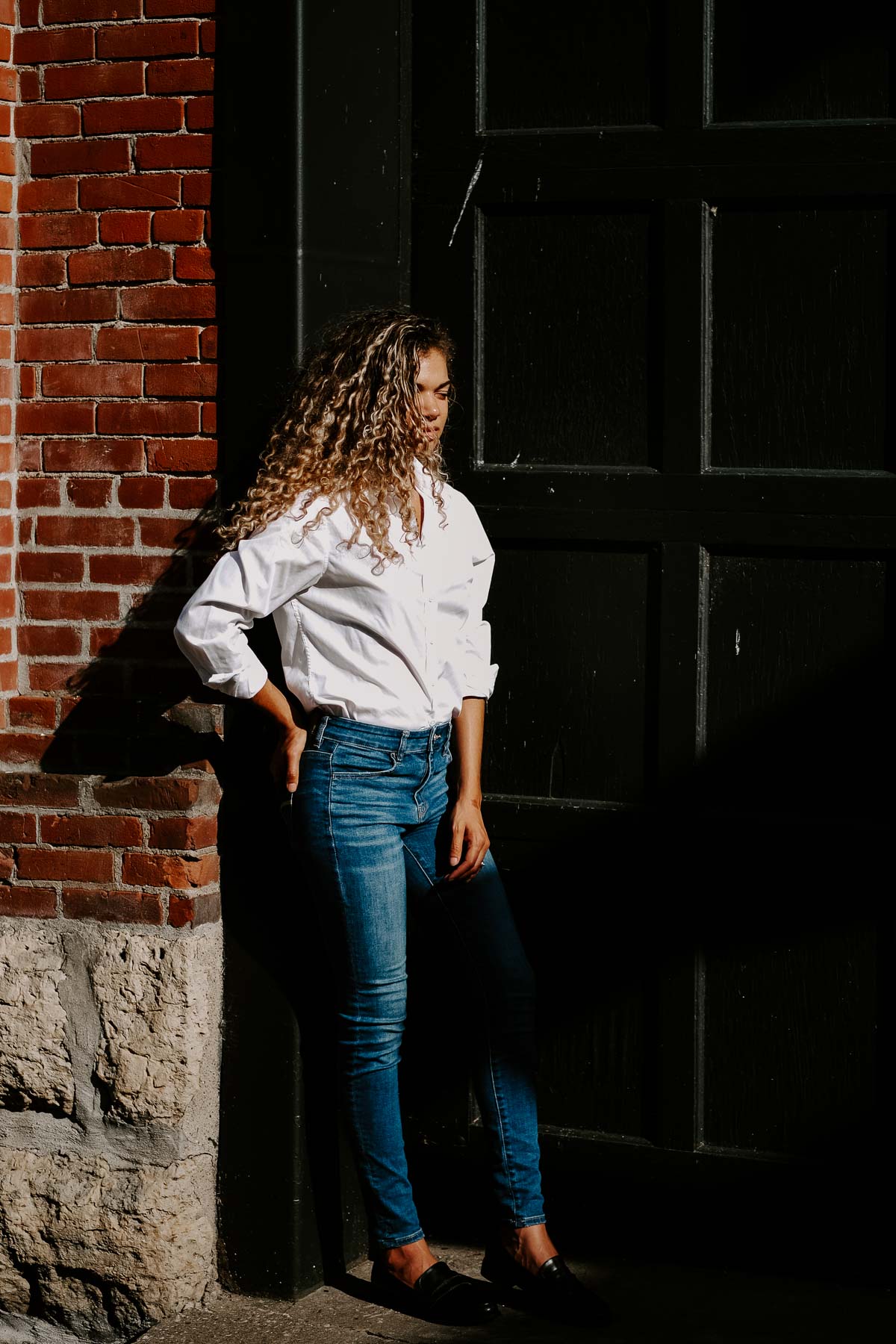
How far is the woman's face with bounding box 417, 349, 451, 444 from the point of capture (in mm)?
3152

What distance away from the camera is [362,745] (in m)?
3.10

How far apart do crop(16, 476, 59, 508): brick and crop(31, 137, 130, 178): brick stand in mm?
675

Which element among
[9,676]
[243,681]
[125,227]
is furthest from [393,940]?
[125,227]

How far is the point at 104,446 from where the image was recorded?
11.4ft

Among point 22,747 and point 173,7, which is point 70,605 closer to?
point 22,747

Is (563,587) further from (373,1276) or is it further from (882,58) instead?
(373,1276)

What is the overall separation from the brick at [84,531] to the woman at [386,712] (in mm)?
443

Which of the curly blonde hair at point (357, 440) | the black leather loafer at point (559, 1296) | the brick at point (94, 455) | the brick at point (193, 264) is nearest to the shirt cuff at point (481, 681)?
the curly blonde hair at point (357, 440)

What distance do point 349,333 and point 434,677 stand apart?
72 centimetres

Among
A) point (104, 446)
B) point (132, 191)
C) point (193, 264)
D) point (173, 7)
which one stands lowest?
point (104, 446)

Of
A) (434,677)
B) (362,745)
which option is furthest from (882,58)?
(362,745)

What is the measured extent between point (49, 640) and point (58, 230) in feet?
2.99

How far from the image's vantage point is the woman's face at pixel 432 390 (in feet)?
10.3

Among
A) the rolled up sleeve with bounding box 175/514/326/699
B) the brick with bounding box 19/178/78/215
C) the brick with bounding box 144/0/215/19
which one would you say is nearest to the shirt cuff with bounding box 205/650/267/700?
the rolled up sleeve with bounding box 175/514/326/699
